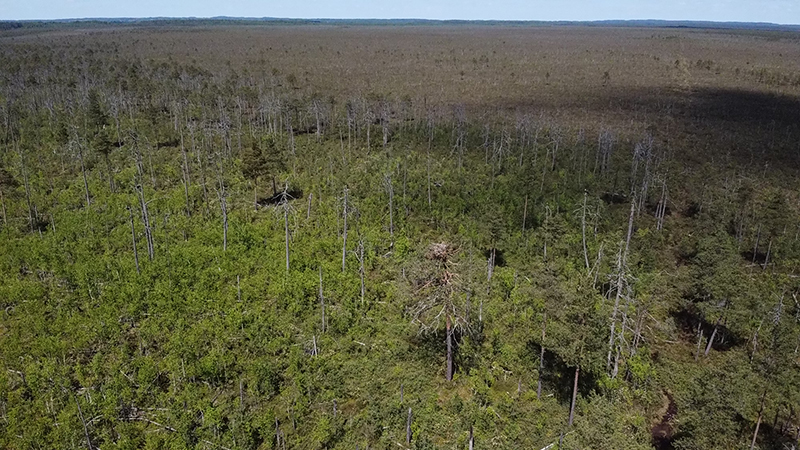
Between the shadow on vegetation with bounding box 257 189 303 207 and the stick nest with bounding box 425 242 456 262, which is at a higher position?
the stick nest with bounding box 425 242 456 262

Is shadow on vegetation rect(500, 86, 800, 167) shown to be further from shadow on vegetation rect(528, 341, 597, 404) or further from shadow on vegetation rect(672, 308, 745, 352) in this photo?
shadow on vegetation rect(528, 341, 597, 404)

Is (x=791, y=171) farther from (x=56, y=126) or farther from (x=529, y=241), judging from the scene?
(x=56, y=126)

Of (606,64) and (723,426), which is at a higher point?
(606,64)

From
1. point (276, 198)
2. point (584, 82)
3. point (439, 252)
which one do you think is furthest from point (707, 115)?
point (439, 252)

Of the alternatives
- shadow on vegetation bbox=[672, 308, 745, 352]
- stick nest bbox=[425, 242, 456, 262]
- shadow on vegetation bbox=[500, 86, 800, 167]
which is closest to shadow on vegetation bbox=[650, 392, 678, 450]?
shadow on vegetation bbox=[672, 308, 745, 352]

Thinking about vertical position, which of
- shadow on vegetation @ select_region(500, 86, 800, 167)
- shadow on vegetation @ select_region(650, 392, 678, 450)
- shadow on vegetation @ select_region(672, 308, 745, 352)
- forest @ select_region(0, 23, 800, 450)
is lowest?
shadow on vegetation @ select_region(650, 392, 678, 450)

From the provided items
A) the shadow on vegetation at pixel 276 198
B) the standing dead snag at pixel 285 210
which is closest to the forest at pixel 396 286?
the standing dead snag at pixel 285 210

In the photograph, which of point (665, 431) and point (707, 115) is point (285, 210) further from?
point (707, 115)

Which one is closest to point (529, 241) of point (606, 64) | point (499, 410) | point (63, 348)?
point (499, 410)
